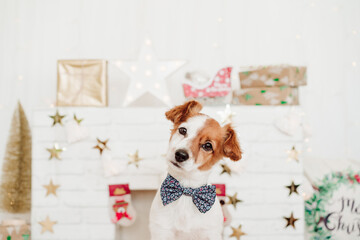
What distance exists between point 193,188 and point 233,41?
5.51 ft

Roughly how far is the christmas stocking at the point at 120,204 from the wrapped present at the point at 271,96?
3.54 feet

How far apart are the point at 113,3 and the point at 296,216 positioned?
7.61ft

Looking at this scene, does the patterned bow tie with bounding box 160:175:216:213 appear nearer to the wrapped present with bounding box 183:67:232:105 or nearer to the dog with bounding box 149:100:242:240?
the dog with bounding box 149:100:242:240

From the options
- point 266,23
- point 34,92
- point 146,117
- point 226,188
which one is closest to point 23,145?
point 34,92

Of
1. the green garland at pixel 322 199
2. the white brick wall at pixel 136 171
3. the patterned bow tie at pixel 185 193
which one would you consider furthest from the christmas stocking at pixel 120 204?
the green garland at pixel 322 199

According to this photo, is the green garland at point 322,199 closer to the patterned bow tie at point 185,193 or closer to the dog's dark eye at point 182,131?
the patterned bow tie at point 185,193

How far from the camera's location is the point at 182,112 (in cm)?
171

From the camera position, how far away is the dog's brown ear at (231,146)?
5.35 feet

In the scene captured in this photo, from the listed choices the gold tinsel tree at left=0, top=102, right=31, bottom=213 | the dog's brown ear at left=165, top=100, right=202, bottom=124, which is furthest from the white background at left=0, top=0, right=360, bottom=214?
the dog's brown ear at left=165, top=100, right=202, bottom=124

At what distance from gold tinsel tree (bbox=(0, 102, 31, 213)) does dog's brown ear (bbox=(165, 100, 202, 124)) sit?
5.54 feet

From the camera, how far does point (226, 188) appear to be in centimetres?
229

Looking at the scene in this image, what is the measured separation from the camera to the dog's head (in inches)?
59.7

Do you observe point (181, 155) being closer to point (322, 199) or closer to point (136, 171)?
point (136, 171)

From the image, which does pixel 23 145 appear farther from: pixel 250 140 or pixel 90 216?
pixel 250 140
